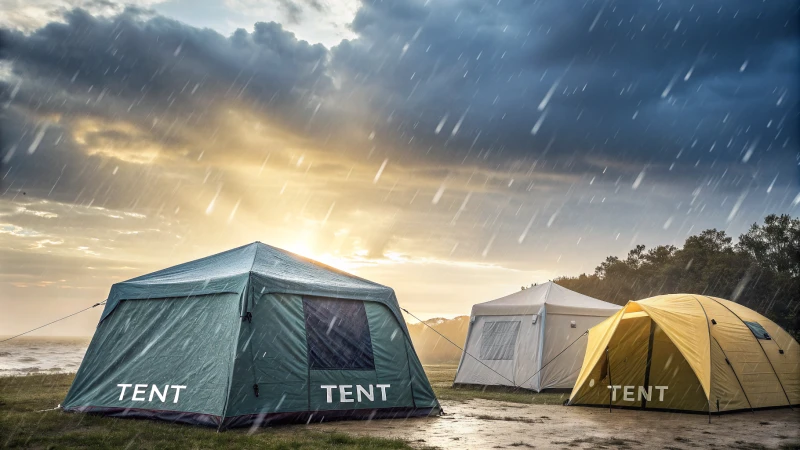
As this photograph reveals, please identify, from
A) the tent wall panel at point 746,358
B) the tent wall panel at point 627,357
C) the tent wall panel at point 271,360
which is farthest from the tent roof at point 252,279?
the tent wall panel at point 746,358

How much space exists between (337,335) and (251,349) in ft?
5.03

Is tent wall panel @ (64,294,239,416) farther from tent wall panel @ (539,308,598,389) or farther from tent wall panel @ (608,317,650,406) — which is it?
tent wall panel @ (539,308,598,389)

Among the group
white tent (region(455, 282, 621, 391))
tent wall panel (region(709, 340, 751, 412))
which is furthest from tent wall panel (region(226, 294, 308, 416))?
white tent (region(455, 282, 621, 391))

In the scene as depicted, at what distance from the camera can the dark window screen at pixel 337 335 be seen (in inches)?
393

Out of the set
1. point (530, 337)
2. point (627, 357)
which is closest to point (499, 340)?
point (530, 337)

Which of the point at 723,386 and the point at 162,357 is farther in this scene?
the point at 723,386

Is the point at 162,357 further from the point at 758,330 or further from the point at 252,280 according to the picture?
the point at 758,330

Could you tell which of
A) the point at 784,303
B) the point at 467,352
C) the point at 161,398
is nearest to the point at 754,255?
the point at 784,303

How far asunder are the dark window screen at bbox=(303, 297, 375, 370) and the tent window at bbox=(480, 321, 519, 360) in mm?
7237

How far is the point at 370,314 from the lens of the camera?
10.9 metres

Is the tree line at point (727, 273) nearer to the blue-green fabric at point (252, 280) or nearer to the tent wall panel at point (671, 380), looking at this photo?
the tent wall panel at point (671, 380)

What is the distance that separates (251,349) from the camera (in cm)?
920

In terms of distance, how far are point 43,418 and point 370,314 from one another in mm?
4915

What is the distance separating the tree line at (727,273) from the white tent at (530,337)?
2204 cm
